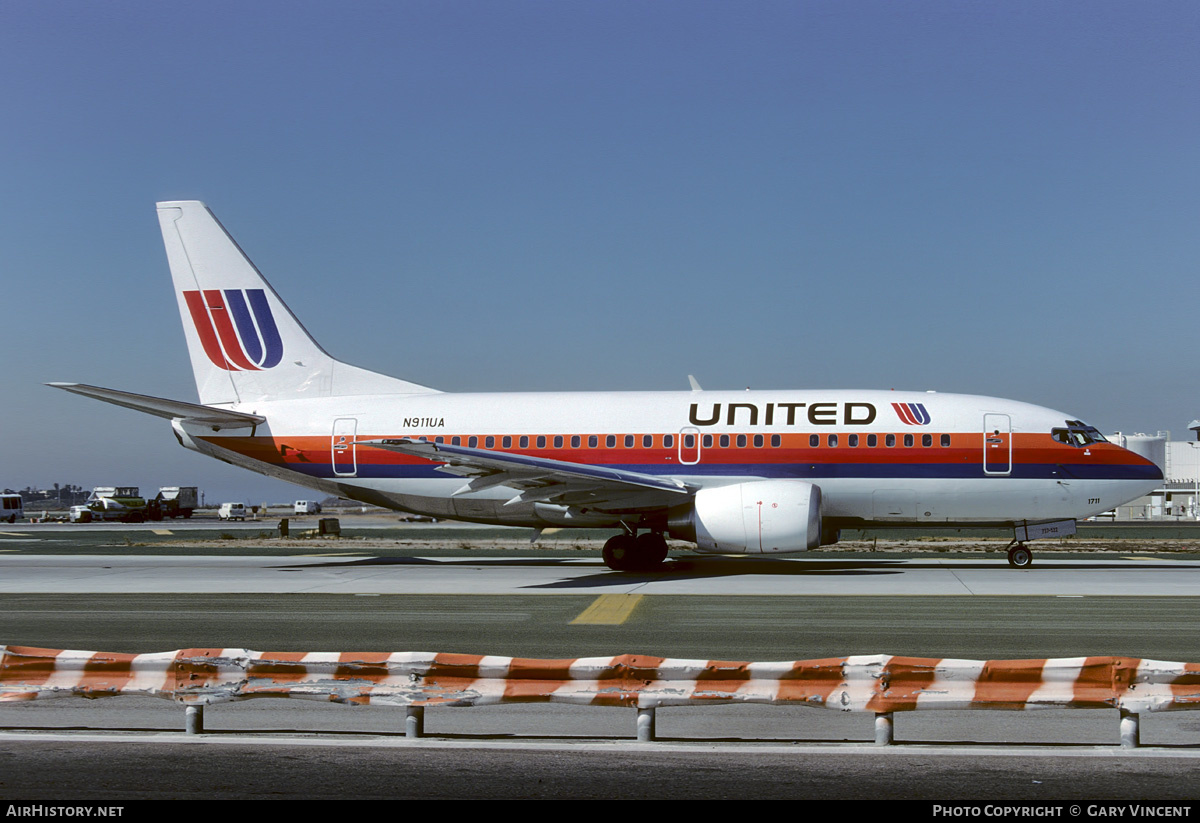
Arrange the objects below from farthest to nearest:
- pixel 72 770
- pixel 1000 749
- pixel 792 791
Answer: pixel 1000 749 → pixel 72 770 → pixel 792 791

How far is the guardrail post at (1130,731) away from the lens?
7.70 metres

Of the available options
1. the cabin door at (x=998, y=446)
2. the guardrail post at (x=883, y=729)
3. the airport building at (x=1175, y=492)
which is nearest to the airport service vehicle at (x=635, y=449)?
the cabin door at (x=998, y=446)

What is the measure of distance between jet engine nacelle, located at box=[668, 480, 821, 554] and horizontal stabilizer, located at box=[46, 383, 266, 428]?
12474 mm

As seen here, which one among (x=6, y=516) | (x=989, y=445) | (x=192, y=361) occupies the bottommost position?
(x=6, y=516)

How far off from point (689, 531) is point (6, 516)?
248 feet

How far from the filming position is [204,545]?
37.3 m

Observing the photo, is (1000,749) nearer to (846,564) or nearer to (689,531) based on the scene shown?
(689,531)

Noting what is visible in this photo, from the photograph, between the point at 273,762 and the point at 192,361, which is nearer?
the point at 273,762

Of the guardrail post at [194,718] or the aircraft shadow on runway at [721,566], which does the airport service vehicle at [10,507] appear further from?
the guardrail post at [194,718]

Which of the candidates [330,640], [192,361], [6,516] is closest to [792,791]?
[330,640]

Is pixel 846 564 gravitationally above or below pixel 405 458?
below

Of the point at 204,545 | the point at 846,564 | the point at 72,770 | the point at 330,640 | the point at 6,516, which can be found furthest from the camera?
the point at 6,516

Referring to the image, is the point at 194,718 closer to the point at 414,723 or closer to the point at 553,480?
the point at 414,723

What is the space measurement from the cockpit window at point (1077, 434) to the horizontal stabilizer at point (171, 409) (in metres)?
20.1
